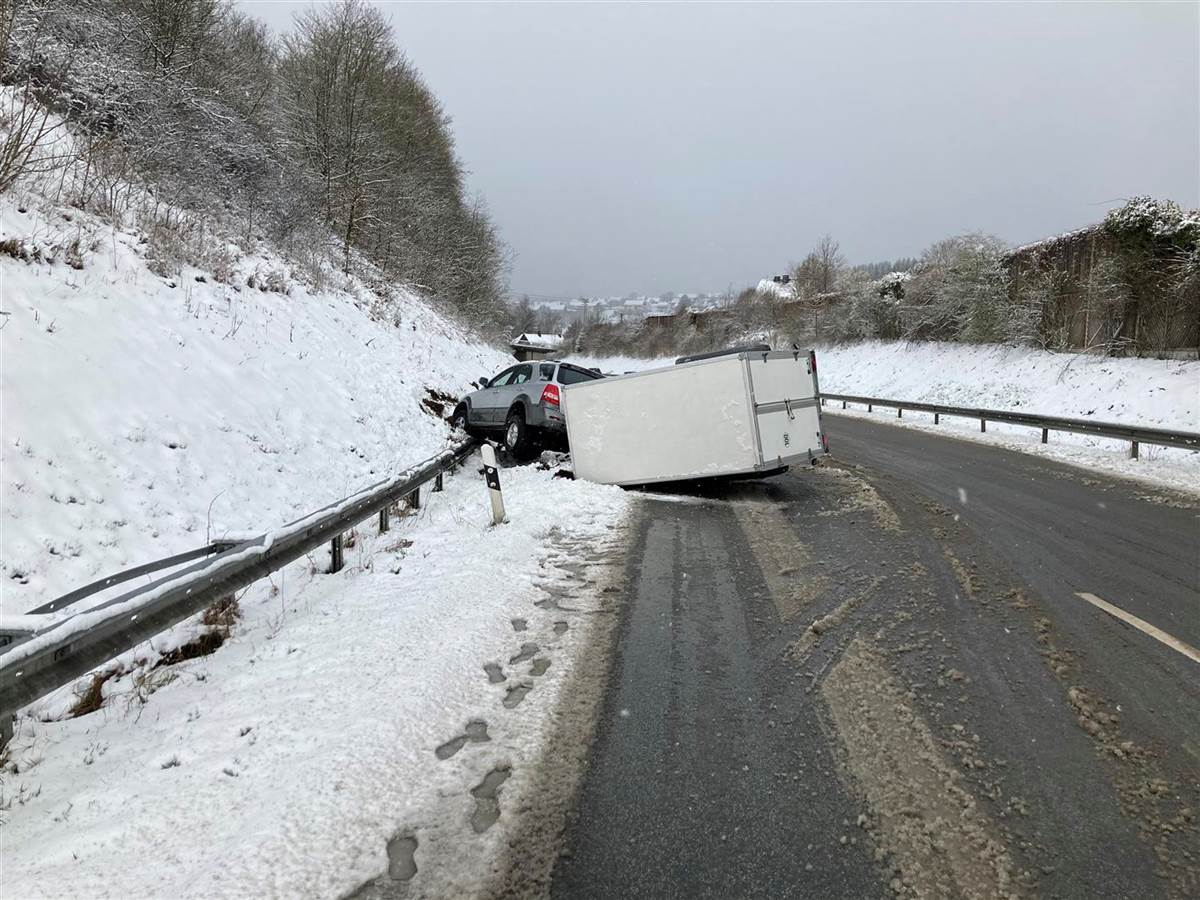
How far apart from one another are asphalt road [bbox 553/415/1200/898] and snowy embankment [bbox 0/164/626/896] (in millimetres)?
606

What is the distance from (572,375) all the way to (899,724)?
9757 mm

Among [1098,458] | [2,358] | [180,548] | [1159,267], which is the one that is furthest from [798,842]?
[1159,267]

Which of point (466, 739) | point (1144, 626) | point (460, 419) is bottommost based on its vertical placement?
point (1144, 626)

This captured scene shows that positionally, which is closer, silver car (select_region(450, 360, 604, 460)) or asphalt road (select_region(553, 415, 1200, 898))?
asphalt road (select_region(553, 415, 1200, 898))

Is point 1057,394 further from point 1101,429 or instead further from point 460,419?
point 460,419

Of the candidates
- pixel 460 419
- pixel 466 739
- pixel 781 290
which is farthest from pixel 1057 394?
pixel 781 290

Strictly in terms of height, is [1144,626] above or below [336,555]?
below

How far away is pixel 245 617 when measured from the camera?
5000 mm

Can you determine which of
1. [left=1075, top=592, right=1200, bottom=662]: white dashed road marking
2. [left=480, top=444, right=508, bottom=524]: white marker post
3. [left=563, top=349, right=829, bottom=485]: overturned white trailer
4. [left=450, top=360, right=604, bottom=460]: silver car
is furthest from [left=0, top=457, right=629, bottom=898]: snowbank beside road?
[left=450, top=360, right=604, bottom=460]: silver car

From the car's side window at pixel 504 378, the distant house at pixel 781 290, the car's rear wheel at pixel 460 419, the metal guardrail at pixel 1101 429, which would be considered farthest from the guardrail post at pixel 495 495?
the distant house at pixel 781 290

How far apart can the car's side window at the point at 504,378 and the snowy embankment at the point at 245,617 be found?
3.01m

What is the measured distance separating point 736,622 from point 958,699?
1.60m

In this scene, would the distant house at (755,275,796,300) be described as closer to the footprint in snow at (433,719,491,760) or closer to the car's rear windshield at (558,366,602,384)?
the car's rear windshield at (558,366,602,384)

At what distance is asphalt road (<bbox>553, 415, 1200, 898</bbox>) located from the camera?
8.10ft
